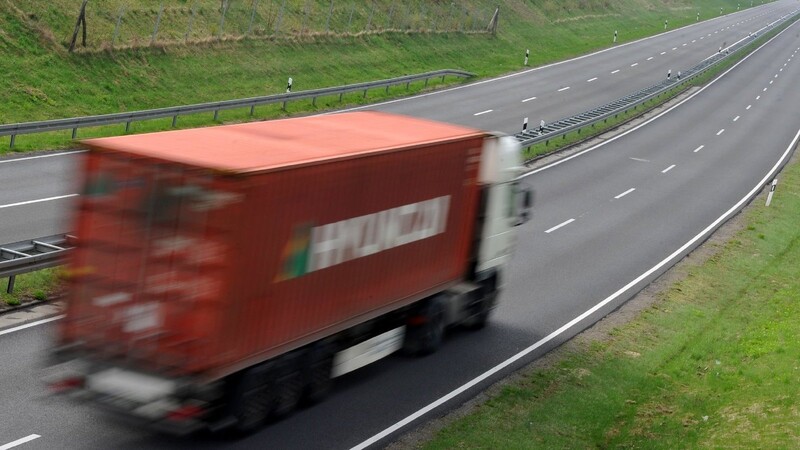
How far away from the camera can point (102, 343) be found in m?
11.3

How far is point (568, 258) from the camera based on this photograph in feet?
78.4

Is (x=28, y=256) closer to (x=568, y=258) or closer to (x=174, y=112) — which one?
(x=568, y=258)

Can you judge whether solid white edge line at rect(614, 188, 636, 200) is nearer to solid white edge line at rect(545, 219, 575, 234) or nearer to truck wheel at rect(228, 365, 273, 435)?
solid white edge line at rect(545, 219, 575, 234)

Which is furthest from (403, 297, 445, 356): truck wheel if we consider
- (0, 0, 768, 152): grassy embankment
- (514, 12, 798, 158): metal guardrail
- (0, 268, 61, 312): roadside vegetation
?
(514, 12, 798, 158): metal guardrail

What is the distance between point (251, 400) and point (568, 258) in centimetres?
1299

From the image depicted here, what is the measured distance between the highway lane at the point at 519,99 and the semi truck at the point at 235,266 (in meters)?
7.19

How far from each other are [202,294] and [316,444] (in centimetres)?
262

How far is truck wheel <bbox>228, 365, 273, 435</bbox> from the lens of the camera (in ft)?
39.0

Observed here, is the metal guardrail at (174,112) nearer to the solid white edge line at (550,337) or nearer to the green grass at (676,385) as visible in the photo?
the solid white edge line at (550,337)

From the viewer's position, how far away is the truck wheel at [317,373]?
13188 millimetres

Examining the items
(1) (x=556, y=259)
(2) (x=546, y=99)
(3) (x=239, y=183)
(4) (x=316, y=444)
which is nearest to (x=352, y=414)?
(4) (x=316, y=444)

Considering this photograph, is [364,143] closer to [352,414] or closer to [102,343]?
[352,414]

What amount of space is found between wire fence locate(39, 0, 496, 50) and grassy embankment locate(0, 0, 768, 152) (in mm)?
81

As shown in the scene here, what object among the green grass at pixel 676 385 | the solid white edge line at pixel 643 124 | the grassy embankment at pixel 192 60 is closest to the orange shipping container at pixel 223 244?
the green grass at pixel 676 385
